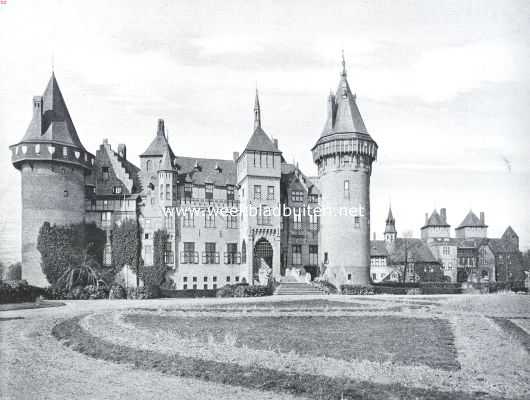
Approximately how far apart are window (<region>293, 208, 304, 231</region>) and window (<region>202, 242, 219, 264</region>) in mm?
7728

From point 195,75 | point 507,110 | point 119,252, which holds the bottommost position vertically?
point 119,252

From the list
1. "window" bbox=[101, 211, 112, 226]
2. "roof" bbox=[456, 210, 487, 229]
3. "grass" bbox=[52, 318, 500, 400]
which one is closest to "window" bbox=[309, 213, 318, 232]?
"window" bbox=[101, 211, 112, 226]

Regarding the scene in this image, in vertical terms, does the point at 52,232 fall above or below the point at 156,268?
above

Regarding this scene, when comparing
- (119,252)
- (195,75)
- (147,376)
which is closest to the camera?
(147,376)

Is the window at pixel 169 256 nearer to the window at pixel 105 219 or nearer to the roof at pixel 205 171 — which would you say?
the window at pixel 105 219

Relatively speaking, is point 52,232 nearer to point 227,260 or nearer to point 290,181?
point 227,260

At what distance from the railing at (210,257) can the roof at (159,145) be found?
9.77m

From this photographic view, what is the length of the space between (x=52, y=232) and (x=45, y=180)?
4057mm

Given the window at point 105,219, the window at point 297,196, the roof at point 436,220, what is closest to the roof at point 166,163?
the window at point 105,219

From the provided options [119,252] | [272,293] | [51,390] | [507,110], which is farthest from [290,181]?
[51,390]

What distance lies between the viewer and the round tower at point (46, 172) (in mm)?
37094

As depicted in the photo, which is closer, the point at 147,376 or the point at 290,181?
the point at 147,376

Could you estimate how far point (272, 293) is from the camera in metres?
37.1

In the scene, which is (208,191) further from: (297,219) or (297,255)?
(297,255)
